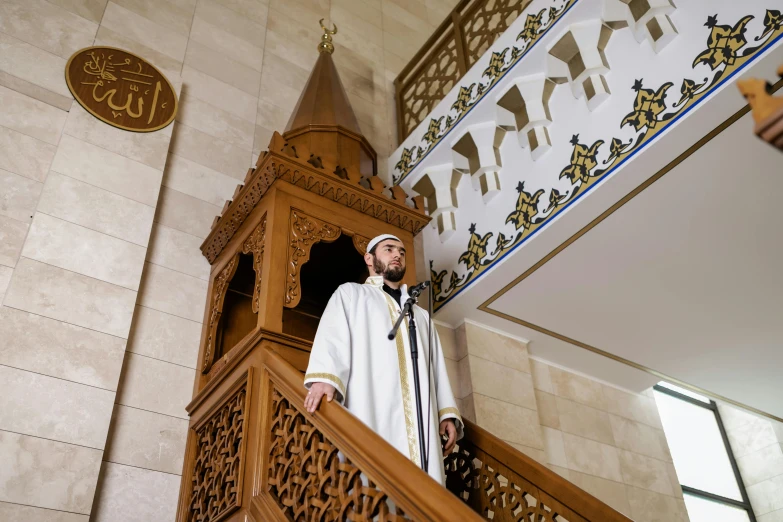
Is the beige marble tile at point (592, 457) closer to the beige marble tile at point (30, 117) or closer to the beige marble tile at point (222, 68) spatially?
the beige marble tile at point (222, 68)

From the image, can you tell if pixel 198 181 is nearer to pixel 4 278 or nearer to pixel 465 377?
pixel 4 278

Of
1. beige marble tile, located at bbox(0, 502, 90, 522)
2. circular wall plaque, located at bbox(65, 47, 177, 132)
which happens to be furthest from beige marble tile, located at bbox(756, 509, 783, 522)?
circular wall plaque, located at bbox(65, 47, 177, 132)

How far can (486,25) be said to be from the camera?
5.20 metres

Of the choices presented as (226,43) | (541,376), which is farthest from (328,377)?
(226,43)

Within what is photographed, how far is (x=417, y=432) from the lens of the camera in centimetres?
278

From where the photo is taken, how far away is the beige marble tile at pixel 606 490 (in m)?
4.87

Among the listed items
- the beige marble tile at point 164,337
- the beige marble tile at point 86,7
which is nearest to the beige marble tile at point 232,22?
the beige marble tile at point 86,7

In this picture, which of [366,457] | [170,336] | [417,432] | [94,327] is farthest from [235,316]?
[366,457]

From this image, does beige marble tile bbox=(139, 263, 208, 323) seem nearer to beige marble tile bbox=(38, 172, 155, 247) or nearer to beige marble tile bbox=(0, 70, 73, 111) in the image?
beige marble tile bbox=(38, 172, 155, 247)

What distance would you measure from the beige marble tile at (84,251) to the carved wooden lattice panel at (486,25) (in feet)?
9.59

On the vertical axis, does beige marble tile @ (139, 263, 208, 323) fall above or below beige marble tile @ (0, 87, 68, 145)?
below

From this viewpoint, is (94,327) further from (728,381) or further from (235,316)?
(728,381)

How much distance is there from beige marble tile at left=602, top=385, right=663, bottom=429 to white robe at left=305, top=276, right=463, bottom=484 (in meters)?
2.96

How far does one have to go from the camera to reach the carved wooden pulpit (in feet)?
10.2
